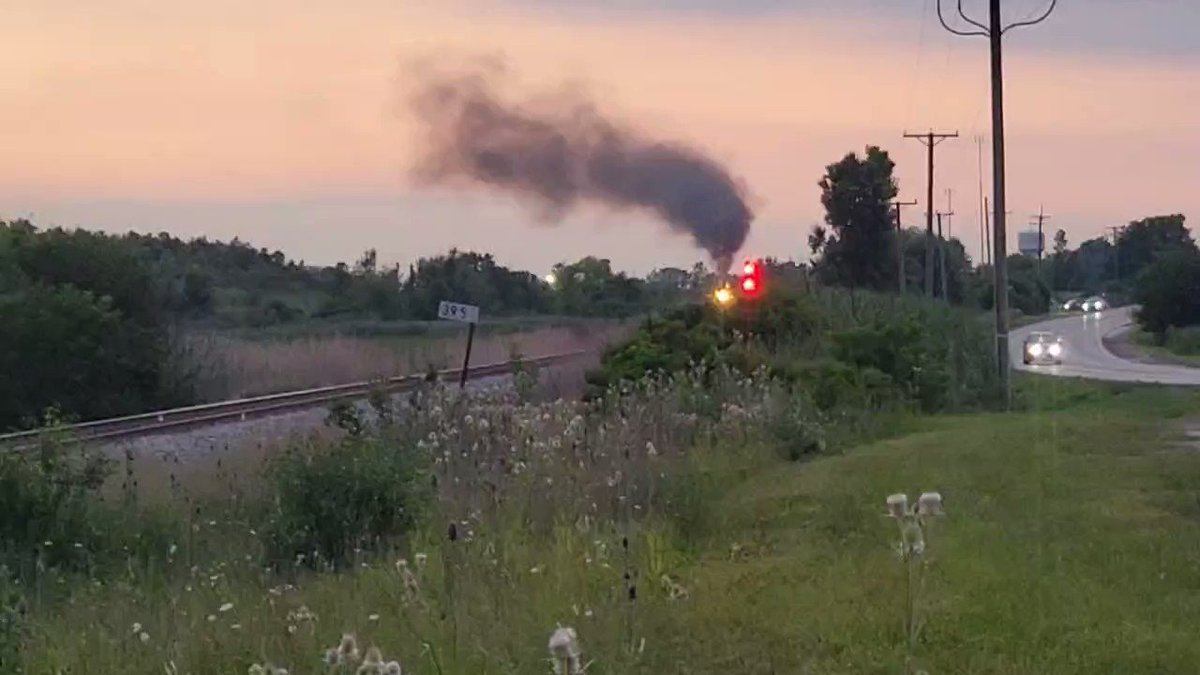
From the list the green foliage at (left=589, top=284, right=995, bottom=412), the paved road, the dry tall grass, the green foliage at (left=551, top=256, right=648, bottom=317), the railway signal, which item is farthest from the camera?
the green foliage at (left=551, top=256, right=648, bottom=317)

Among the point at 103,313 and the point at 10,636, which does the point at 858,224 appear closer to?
the point at 103,313

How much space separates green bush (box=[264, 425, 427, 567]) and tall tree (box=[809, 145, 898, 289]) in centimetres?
5600

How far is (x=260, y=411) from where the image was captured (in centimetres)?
2445

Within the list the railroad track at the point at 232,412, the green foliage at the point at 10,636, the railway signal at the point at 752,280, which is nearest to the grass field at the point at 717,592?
the green foliage at the point at 10,636

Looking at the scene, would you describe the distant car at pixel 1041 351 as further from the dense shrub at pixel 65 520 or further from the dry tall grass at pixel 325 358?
the dense shrub at pixel 65 520

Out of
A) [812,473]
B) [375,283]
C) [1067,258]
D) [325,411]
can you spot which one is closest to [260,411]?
[325,411]

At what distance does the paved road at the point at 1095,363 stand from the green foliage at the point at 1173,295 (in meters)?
2.57

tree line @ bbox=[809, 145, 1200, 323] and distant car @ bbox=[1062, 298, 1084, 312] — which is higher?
tree line @ bbox=[809, 145, 1200, 323]

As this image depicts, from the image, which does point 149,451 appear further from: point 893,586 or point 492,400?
point 893,586

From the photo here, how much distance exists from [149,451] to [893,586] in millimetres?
12414

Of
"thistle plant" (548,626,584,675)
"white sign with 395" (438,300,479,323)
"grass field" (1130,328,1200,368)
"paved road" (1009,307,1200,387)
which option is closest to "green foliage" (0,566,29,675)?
"thistle plant" (548,626,584,675)

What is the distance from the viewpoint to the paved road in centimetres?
4462

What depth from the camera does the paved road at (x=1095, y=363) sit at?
44.6 m

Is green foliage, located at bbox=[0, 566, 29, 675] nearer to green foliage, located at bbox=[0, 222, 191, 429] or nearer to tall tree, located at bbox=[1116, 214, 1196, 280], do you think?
green foliage, located at bbox=[0, 222, 191, 429]
